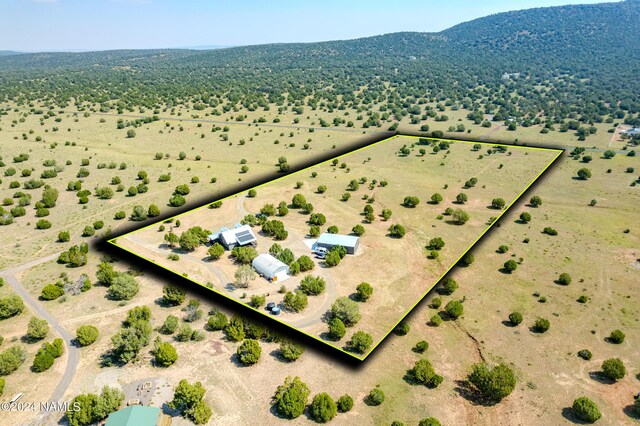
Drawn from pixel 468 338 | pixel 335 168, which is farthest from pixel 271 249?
pixel 335 168

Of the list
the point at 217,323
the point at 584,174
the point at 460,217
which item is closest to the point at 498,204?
the point at 460,217

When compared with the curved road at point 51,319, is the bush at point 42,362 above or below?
above

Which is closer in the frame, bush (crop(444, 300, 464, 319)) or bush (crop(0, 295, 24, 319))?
bush (crop(444, 300, 464, 319))

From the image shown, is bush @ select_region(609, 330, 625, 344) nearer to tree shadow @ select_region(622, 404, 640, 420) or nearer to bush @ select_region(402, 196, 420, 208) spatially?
tree shadow @ select_region(622, 404, 640, 420)

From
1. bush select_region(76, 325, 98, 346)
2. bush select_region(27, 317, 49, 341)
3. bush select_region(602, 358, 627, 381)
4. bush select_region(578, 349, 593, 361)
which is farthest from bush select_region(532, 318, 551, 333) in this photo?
bush select_region(27, 317, 49, 341)

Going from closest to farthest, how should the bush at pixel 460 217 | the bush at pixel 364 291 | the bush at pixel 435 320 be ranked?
1. the bush at pixel 435 320
2. the bush at pixel 364 291
3. the bush at pixel 460 217

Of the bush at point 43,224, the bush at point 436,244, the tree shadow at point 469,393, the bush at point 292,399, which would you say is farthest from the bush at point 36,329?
the bush at point 436,244

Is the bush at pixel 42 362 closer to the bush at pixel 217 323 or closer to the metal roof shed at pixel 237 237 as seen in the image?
the bush at pixel 217 323
